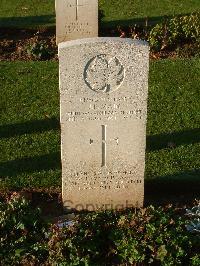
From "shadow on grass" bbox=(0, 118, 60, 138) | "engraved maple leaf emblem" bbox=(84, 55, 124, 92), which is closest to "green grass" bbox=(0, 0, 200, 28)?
"shadow on grass" bbox=(0, 118, 60, 138)

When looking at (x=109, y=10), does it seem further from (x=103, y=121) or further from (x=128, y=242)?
(x=128, y=242)

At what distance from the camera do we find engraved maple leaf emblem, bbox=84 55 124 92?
19.0 ft

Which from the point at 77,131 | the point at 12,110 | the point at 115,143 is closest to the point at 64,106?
the point at 77,131

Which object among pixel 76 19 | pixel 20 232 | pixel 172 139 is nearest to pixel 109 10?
pixel 76 19

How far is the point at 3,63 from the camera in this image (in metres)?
10.8

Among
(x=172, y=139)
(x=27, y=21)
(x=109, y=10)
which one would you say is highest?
(x=109, y=10)

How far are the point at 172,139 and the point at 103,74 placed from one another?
2.61 metres

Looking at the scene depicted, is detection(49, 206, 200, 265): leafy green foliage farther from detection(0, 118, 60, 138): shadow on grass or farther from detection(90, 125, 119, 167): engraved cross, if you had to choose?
detection(0, 118, 60, 138): shadow on grass

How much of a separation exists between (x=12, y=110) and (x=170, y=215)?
12.9ft

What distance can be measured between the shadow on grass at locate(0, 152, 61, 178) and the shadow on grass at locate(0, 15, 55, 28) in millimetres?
5999

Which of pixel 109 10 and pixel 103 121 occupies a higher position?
pixel 109 10

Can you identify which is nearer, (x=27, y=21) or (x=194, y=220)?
(x=194, y=220)

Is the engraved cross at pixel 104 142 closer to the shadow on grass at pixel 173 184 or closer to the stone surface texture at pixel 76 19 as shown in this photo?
the shadow on grass at pixel 173 184

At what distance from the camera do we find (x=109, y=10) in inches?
568
